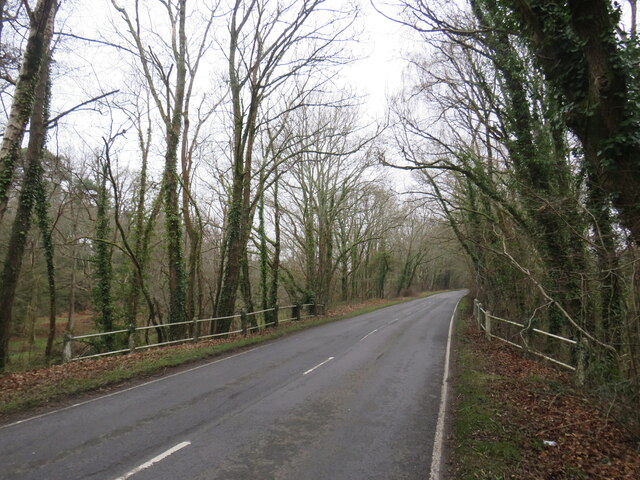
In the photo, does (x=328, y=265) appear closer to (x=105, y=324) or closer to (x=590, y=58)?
(x=105, y=324)

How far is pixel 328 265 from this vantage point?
2906 cm

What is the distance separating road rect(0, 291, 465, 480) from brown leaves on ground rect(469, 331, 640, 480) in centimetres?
132

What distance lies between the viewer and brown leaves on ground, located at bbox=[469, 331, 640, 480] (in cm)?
454

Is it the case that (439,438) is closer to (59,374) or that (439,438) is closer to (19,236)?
(59,374)

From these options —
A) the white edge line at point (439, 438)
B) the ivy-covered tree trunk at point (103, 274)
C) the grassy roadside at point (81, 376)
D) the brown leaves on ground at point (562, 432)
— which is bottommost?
the brown leaves on ground at point (562, 432)

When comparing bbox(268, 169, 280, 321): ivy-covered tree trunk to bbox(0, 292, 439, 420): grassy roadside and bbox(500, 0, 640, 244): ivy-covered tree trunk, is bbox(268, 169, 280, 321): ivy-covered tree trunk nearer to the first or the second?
bbox(0, 292, 439, 420): grassy roadside

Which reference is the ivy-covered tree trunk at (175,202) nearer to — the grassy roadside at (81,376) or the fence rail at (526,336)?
the grassy roadside at (81,376)

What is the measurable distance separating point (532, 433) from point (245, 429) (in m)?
4.22

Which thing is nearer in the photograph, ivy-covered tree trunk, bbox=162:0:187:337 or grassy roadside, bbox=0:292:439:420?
grassy roadside, bbox=0:292:439:420

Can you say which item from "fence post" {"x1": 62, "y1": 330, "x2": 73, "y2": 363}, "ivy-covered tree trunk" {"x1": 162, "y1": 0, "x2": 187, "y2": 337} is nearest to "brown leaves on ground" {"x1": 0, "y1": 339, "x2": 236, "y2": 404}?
"fence post" {"x1": 62, "y1": 330, "x2": 73, "y2": 363}

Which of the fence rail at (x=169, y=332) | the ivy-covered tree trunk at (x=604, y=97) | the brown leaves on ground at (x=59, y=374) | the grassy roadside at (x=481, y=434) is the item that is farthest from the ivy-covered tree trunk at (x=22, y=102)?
the ivy-covered tree trunk at (x=604, y=97)

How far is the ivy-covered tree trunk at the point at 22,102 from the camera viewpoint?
8.42 metres

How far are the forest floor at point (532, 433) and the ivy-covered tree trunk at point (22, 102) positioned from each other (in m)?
10.2

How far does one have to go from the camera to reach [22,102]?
860 cm
